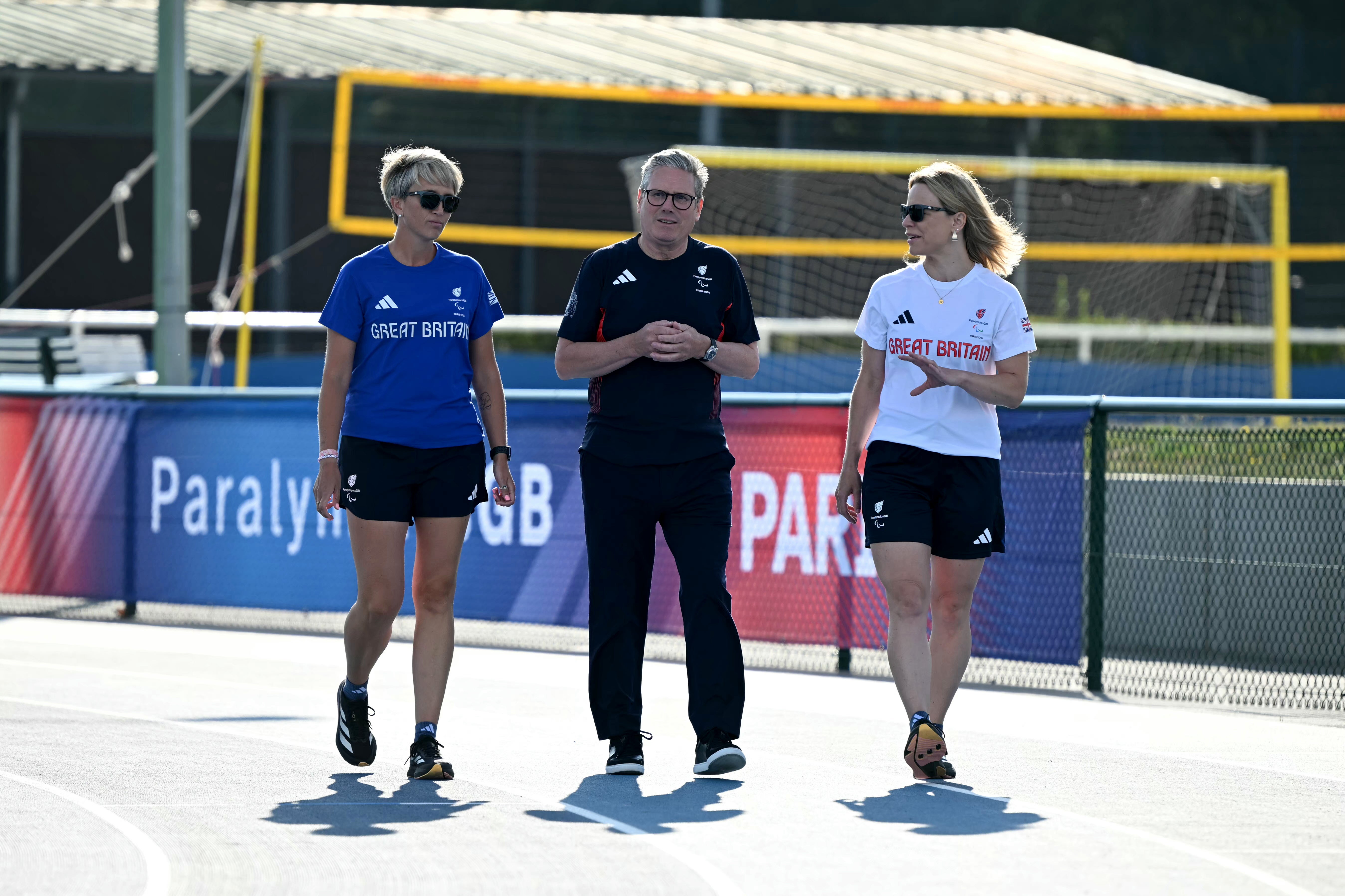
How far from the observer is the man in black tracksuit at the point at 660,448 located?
7090 mm

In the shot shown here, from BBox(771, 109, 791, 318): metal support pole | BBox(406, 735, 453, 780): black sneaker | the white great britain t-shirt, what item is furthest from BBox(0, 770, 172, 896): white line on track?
BBox(771, 109, 791, 318): metal support pole

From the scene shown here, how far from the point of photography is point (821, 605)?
34.1 ft

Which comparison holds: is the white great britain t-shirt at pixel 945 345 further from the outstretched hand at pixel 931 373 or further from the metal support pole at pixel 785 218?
the metal support pole at pixel 785 218

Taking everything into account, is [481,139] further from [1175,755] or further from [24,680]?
[1175,755]

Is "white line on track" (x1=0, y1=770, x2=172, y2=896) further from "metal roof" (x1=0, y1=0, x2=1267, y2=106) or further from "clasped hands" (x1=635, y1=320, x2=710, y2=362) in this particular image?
"metal roof" (x1=0, y1=0, x2=1267, y2=106)

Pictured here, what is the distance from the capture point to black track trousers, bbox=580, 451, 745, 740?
7.13m

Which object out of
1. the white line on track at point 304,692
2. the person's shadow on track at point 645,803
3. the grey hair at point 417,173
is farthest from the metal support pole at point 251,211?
the person's shadow on track at point 645,803

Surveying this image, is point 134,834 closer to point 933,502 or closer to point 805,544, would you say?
point 933,502

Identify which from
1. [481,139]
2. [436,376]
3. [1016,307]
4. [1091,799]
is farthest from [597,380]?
[481,139]

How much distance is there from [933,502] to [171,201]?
25.6 ft

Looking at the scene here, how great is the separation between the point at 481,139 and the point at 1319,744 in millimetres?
20183

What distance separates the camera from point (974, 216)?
282 inches

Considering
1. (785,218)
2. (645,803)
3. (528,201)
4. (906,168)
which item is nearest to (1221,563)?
(645,803)

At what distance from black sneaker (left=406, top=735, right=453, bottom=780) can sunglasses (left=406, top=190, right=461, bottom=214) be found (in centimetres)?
178
